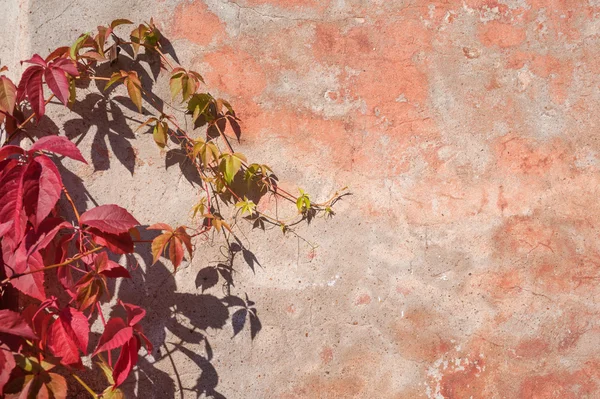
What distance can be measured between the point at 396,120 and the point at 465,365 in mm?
915

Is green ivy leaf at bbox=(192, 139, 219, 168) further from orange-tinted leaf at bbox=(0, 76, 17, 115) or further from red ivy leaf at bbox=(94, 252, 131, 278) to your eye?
orange-tinted leaf at bbox=(0, 76, 17, 115)

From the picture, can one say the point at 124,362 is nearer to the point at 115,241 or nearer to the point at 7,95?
the point at 115,241

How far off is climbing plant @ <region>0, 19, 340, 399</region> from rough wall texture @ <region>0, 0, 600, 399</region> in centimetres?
9

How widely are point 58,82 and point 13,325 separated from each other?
73 cm

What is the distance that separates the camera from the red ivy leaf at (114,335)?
59.5 inches

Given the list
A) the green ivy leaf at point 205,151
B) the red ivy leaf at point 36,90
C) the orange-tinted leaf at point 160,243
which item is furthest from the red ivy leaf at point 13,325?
the green ivy leaf at point 205,151

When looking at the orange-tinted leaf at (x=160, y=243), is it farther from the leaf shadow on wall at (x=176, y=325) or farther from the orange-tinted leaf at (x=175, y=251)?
the leaf shadow on wall at (x=176, y=325)

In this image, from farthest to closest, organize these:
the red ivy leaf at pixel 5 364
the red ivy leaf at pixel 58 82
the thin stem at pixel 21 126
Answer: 1. the thin stem at pixel 21 126
2. the red ivy leaf at pixel 58 82
3. the red ivy leaf at pixel 5 364

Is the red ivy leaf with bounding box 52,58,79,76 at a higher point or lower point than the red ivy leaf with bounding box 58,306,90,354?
higher

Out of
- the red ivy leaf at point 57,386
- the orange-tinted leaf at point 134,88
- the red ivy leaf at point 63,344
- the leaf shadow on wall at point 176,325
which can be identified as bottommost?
the leaf shadow on wall at point 176,325

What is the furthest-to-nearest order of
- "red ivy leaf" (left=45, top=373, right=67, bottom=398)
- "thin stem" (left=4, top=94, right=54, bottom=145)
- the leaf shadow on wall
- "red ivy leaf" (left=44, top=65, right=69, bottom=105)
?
1. the leaf shadow on wall
2. "thin stem" (left=4, top=94, right=54, bottom=145)
3. "red ivy leaf" (left=44, top=65, right=69, bottom=105)
4. "red ivy leaf" (left=45, top=373, right=67, bottom=398)

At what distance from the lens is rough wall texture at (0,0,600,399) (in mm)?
1865

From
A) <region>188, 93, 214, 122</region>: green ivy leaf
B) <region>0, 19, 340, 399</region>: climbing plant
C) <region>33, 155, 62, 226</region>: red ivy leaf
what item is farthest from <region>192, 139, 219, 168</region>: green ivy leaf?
<region>33, 155, 62, 226</region>: red ivy leaf

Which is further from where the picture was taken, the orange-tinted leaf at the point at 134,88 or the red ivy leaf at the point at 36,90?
the orange-tinted leaf at the point at 134,88
